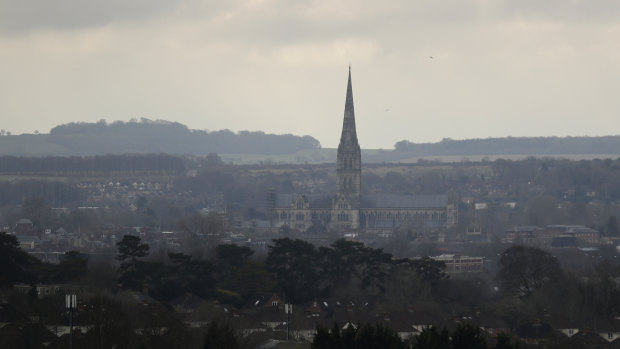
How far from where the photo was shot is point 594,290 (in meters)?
88.1

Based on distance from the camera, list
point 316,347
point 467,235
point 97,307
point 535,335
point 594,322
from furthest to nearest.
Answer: point 467,235 → point 594,322 → point 535,335 → point 97,307 → point 316,347

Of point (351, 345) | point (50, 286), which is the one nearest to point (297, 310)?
point (50, 286)

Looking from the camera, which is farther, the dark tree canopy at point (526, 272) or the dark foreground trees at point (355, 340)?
the dark tree canopy at point (526, 272)

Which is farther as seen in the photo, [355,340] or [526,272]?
[526,272]

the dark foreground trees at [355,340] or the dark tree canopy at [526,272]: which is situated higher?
the dark foreground trees at [355,340]

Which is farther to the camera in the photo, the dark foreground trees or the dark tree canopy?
the dark tree canopy

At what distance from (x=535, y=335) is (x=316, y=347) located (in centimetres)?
→ 2376

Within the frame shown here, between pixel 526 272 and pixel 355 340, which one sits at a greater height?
pixel 355 340

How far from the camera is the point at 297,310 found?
8450 cm

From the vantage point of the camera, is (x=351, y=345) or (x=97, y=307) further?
(x=97, y=307)

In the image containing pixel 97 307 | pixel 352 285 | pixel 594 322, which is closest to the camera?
pixel 97 307

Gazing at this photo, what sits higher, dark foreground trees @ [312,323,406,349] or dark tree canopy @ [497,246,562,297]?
dark foreground trees @ [312,323,406,349]

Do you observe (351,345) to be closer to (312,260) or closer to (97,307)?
(97,307)

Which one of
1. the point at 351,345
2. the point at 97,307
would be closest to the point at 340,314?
the point at 97,307
